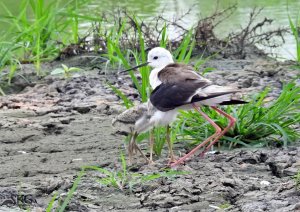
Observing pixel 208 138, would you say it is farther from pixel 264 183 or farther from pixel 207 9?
pixel 207 9

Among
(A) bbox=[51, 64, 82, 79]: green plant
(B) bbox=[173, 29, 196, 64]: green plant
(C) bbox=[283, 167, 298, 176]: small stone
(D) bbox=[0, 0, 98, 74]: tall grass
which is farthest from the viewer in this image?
(D) bbox=[0, 0, 98, 74]: tall grass

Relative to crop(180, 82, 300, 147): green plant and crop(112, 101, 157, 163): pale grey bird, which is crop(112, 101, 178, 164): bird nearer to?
crop(112, 101, 157, 163): pale grey bird

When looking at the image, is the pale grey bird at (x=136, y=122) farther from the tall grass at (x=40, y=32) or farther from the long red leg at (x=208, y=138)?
the tall grass at (x=40, y=32)

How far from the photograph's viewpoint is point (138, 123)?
5418 millimetres

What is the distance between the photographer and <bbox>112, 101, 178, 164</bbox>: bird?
17.7 ft

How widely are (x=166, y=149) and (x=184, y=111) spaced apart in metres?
0.34

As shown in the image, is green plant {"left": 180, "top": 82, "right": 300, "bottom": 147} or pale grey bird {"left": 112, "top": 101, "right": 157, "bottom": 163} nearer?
pale grey bird {"left": 112, "top": 101, "right": 157, "bottom": 163}

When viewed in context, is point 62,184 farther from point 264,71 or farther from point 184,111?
point 264,71

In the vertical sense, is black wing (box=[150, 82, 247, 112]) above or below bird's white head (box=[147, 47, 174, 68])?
below

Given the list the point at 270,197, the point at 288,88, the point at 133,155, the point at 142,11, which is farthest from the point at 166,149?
the point at 142,11

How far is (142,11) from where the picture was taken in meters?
11.6

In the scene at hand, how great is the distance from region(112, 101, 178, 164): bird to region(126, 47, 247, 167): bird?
57mm

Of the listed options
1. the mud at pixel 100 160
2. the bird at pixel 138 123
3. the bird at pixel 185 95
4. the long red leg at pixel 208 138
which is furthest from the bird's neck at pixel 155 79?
the mud at pixel 100 160

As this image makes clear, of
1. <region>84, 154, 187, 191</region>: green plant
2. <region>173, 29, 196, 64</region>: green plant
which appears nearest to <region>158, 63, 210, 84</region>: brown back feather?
<region>84, 154, 187, 191</region>: green plant
